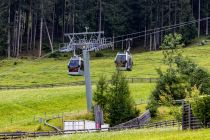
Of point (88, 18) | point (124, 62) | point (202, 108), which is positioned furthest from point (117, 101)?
point (88, 18)

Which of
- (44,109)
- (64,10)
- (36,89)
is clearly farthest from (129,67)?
(64,10)

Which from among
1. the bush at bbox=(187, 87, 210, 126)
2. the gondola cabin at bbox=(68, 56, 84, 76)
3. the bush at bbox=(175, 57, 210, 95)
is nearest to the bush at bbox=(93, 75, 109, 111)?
the gondola cabin at bbox=(68, 56, 84, 76)

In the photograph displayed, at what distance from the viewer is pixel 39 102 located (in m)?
72.2

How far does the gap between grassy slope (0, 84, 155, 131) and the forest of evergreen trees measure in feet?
140

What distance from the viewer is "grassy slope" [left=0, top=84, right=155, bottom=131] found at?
219ft

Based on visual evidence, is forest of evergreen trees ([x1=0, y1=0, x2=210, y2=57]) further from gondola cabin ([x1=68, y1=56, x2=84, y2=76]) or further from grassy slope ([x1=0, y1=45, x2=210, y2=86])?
gondola cabin ([x1=68, y1=56, x2=84, y2=76])

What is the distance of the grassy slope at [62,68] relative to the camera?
94994 mm

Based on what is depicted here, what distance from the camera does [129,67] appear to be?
2328 inches

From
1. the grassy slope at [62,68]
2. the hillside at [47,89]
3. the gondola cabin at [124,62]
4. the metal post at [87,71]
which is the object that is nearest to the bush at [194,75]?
the hillside at [47,89]

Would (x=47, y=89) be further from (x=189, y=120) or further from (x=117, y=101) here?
(x=189, y=120)

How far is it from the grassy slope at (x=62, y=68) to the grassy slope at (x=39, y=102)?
40.3 ft

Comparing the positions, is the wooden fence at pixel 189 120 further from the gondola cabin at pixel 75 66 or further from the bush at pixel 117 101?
the gondola cabin at pixel 75 66

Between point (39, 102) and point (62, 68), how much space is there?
34.1 m

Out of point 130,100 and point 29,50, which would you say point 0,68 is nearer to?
point 29,50
